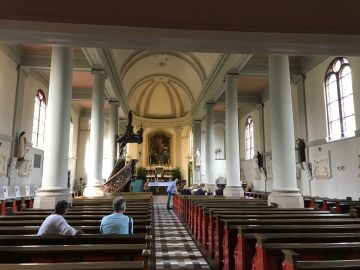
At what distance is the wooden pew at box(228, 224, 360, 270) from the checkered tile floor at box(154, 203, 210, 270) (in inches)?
43.5

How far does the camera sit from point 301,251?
277cm

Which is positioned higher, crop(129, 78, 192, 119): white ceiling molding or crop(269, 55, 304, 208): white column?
crop(129, 78, 192, 119): white ceiling molding

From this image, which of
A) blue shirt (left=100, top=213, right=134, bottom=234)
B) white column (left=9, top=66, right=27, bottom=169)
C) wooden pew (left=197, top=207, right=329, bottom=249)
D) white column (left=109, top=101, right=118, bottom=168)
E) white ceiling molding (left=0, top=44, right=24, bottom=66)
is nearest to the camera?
blue shirt (left=100, top=213, right=134, bottom=234)

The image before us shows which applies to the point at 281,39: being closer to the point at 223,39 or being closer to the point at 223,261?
the point at 223,39

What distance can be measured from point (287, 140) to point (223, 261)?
13.4ft

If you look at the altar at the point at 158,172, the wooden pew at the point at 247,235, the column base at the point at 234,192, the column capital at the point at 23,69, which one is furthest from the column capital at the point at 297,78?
the altar at the point at 158,172

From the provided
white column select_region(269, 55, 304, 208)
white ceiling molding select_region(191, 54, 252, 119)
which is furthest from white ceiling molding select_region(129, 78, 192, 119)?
white column select_region(269, 55, 304, 208)

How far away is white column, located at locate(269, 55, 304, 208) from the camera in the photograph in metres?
7.28

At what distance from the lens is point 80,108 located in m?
21.9

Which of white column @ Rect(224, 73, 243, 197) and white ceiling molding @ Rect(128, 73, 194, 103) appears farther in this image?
white ceiling molding @ Rect(128, 73, 194, 103)

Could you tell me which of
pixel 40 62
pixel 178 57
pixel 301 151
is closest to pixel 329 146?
pixel 301 151

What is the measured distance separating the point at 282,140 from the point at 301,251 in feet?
16.7

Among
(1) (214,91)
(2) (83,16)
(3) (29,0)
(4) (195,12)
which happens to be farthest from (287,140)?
(1) (214,91)

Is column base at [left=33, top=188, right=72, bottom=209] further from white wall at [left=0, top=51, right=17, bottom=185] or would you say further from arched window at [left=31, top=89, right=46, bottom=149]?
arched window at [left=31, top=89, right=46, bottom=149]
